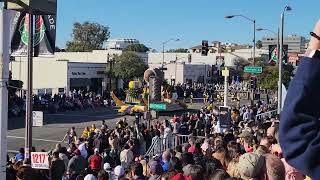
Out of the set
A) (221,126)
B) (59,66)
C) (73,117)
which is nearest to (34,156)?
(221,126)

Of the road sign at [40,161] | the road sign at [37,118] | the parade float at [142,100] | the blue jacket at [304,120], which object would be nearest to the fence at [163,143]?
the road sign at [37,118]

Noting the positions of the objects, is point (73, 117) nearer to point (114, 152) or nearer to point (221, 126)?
point (221, 126)

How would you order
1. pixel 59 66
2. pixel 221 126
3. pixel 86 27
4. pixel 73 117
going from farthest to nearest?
pixel 86 27, pixel 59 66, pixel 73 117, pixel 221 126

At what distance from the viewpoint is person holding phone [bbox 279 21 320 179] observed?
1669 mm

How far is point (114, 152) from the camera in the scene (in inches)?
639

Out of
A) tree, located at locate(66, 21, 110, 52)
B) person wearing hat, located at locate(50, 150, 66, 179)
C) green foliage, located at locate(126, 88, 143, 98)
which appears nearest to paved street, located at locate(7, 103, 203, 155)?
green foliage, located at locate(126, 88, 143, 98)

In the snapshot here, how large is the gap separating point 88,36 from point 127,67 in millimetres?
56193

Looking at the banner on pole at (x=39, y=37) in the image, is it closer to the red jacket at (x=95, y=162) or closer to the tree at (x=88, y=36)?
the red jacket at (x=95, y=162)

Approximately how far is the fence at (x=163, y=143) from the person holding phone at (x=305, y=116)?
14.9 metres

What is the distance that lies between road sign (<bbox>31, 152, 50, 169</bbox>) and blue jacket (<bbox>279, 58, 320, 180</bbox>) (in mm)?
9186

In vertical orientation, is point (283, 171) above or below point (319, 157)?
below

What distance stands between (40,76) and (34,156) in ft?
175

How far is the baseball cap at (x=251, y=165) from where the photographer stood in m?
5.13

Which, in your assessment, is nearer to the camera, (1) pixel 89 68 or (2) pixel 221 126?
(2) pixel 221 126
